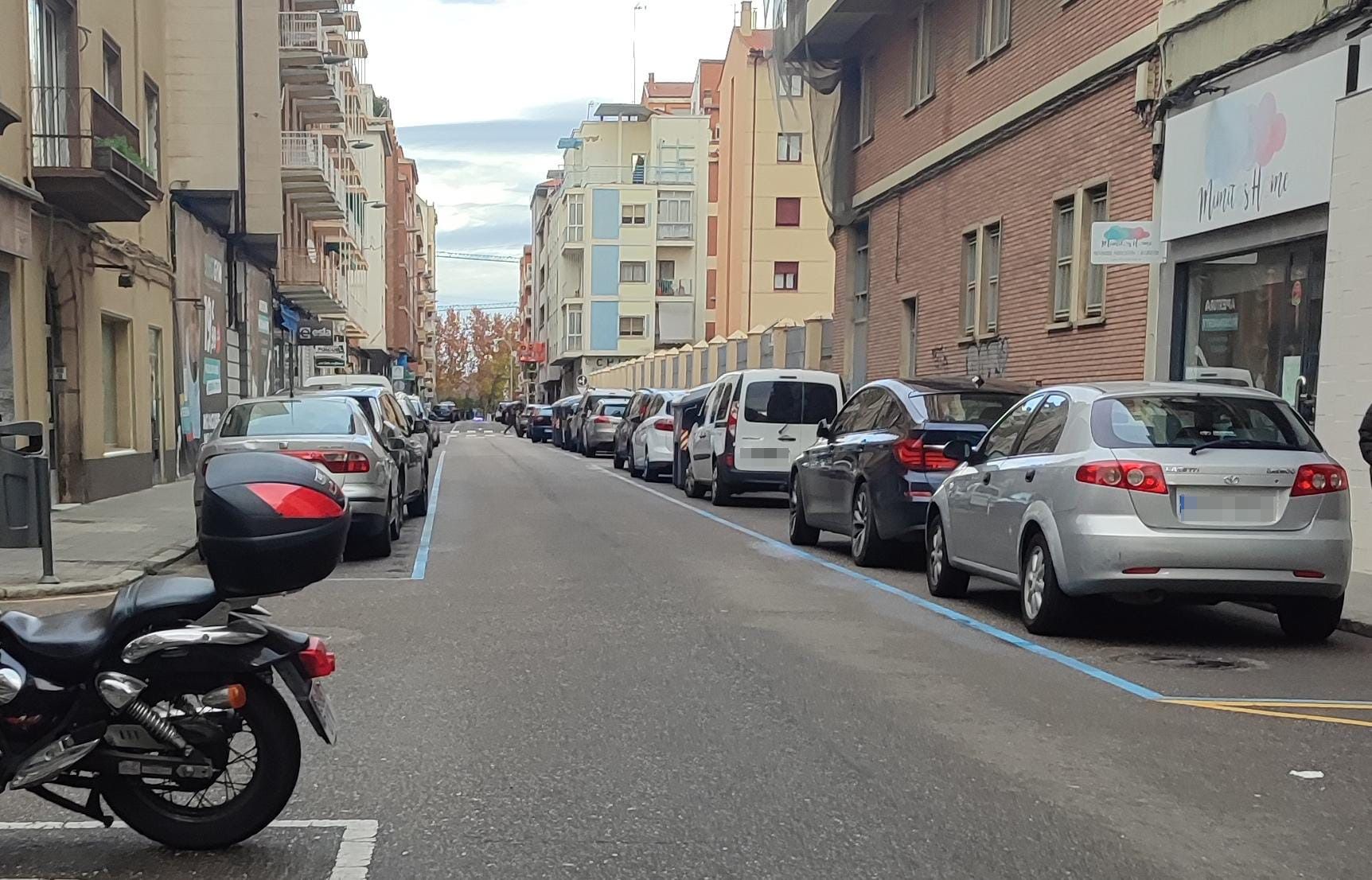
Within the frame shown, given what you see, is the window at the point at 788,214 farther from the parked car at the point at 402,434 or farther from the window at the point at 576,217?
the parked car at the point at 402,434

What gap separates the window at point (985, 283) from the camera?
65.1ft

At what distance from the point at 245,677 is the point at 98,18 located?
55.1 ft

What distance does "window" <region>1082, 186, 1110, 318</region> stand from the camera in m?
16.3

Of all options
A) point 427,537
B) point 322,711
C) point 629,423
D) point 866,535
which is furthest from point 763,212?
point 322,711

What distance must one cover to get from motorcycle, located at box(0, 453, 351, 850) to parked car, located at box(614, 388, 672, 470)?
2252cm

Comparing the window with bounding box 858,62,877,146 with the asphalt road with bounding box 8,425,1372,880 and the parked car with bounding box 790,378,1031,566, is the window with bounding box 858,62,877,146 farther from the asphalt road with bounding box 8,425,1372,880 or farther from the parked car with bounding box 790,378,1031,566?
the asphalt road with bounding box 8,425,1372,880

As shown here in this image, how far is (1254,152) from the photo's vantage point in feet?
41.8

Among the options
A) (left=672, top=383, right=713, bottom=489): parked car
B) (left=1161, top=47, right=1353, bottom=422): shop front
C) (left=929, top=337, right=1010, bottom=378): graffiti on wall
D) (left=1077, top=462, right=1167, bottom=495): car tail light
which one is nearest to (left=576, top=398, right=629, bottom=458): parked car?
(left=672, top=383, right=713, bottom=489): parked car

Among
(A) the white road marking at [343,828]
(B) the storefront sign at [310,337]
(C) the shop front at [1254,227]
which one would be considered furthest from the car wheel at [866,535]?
(B) the storefront sign at [310,337]

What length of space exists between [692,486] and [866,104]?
9.97 meters

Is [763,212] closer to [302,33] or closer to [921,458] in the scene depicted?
[302,33]

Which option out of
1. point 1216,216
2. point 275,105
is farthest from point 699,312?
point 1216,216

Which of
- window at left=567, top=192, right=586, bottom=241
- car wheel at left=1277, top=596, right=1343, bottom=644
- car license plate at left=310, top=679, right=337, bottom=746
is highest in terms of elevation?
window at left=567, top=192, right=586, bottom=241

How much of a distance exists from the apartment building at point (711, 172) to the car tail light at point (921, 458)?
60066 mm
